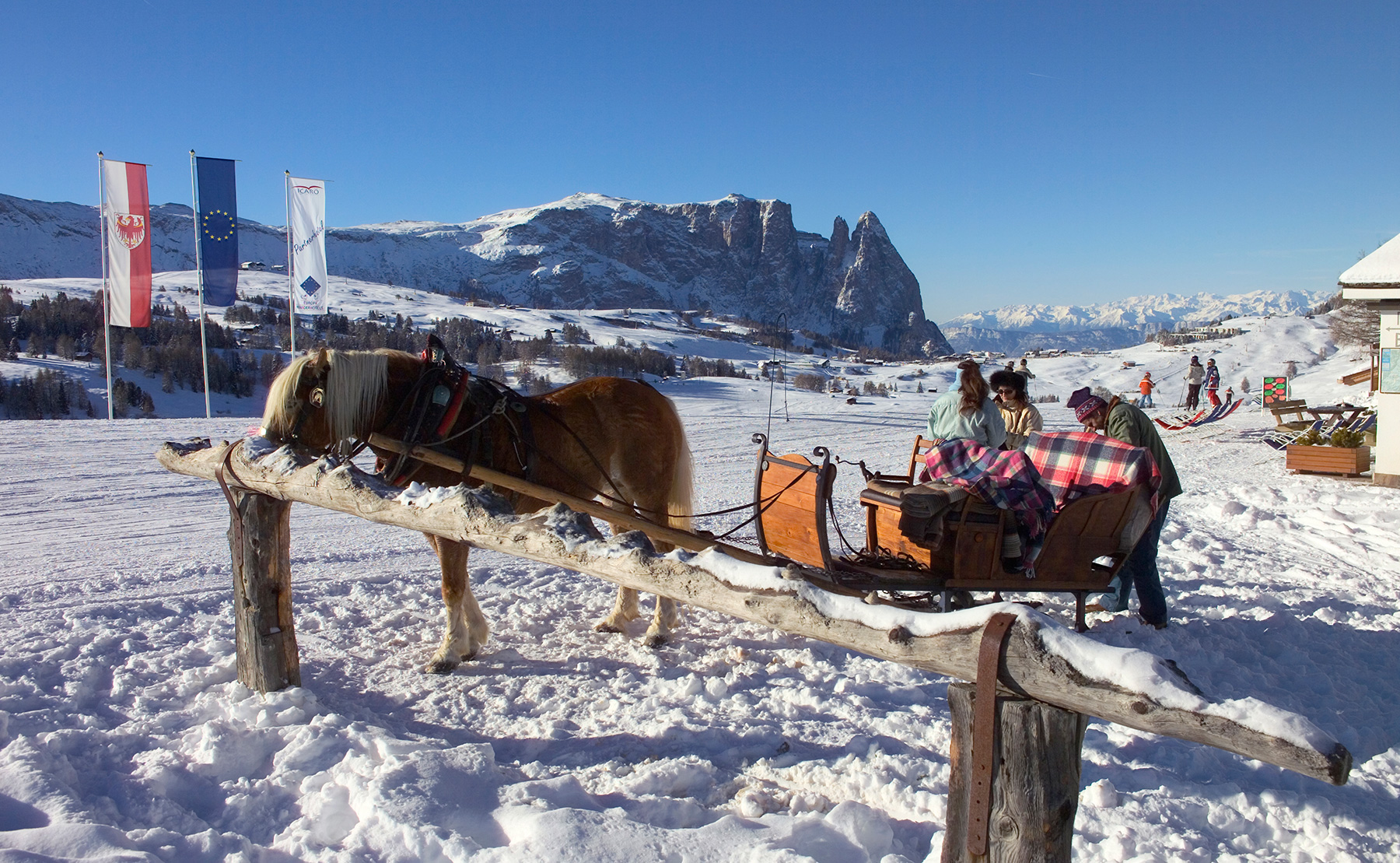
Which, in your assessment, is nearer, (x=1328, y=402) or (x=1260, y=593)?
(x=1260, y=593)

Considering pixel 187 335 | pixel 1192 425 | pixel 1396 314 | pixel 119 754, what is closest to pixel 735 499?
pixel 119 754

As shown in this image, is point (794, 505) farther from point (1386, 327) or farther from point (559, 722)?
point (1386, 327)

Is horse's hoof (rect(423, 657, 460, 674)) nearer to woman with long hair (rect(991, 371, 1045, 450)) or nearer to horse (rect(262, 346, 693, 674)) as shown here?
horse (rect(262, 346, 693, 674))

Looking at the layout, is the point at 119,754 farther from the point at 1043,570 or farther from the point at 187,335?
the point at 187,335

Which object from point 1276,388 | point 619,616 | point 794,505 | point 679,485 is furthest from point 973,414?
point 1276,388

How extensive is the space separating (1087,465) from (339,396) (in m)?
4.06

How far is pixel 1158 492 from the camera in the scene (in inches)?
175

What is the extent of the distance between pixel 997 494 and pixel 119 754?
4087mm

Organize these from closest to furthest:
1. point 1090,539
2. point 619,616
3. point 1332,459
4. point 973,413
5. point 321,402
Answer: point 321,402, point 1090,539, point 619,616, point 973,413, point 1332,459

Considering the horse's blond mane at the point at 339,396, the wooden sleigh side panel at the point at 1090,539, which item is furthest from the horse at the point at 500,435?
the wooden sleigh side panel at the point at 1090,539

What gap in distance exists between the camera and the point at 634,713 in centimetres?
356

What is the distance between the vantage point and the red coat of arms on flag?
1748 centimetres

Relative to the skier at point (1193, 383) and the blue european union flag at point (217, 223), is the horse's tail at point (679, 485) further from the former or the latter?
the skier at point (1193, 383)

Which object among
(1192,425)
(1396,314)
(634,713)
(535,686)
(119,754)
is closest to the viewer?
(119,754)
